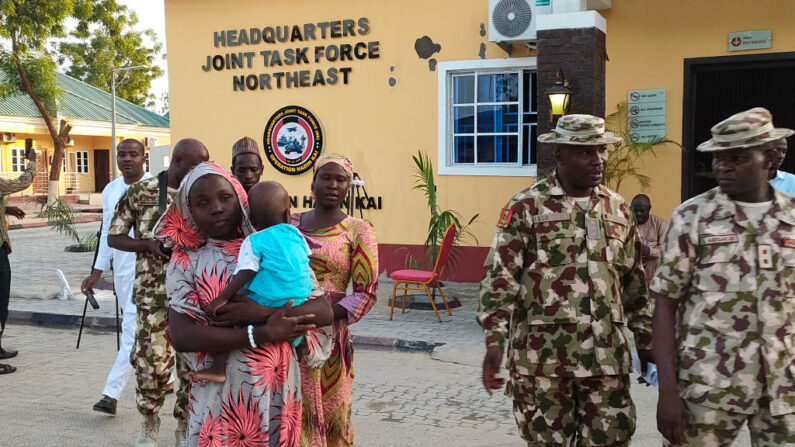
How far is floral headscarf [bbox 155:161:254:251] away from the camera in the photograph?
301 cm

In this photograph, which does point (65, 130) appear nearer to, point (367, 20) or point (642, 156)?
point (367, 20)

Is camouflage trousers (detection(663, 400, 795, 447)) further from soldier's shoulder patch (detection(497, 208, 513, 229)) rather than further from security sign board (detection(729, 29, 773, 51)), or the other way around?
security sign board (detection(729, 29, 773, 51))

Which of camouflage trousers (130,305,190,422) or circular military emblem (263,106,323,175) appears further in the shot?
circular military emblem (263,106,323,175)

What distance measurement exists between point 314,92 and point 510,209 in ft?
30.0

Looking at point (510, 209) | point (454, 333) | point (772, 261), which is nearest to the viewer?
point (772, 261)

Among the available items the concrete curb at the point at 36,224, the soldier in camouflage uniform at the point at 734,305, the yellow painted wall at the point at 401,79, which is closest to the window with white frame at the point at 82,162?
the concrete curb at the point at 36,224

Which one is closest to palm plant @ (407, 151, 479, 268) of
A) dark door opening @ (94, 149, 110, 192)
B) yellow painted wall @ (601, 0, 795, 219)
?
yellow painted wall @ (601, 0, 795, 219)

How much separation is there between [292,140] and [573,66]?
4.94 metres

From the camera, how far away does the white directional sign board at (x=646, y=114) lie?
10086 millimetres

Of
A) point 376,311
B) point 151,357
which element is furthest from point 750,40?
point 151,357

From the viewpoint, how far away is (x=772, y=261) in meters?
2.82

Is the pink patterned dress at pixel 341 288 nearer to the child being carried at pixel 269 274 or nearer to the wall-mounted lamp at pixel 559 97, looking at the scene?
the child being carried at pixel 269 274

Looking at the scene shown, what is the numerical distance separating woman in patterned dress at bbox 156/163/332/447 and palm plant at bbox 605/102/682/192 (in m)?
7.11

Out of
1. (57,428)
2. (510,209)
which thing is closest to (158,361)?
(57,428)
